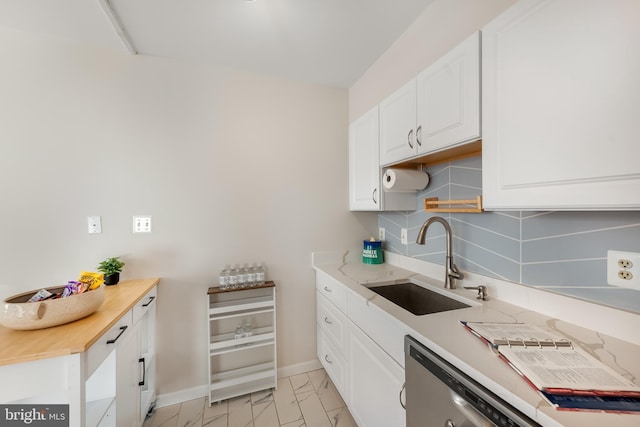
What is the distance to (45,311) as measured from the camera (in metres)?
0.96

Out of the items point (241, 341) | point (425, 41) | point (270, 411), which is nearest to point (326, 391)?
point (270, 411)

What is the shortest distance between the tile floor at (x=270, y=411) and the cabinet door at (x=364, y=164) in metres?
1.41

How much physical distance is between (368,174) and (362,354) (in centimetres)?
118

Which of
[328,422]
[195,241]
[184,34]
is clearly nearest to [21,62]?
[184,34]

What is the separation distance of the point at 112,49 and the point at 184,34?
0.56 metres

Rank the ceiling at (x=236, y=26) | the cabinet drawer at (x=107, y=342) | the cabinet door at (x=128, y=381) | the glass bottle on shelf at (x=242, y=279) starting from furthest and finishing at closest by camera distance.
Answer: the glass bottle on shelf at (x=242, y=279)
the ceiling at (x=236, y=26)
the cabinet door at (x=128, y=381)
the cabinet drawer at (x=107, y=342)

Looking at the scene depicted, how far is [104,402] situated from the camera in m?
1.11

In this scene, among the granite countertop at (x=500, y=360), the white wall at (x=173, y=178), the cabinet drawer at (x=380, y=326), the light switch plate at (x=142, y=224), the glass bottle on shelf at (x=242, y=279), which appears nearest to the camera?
the granite countertop at (x=500, y=360)

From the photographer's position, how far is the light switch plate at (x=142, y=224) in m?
1.65

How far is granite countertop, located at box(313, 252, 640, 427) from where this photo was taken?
1.68ft

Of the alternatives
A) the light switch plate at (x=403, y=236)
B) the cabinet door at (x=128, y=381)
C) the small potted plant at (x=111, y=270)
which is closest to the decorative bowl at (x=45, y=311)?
the cabinet door at (x=128, y=381)

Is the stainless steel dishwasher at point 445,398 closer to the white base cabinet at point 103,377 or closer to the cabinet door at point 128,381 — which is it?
the white base cabinet at point 103,377

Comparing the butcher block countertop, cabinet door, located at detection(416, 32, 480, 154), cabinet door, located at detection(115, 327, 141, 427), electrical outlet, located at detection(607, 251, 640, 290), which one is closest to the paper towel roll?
cabinet door, located at detection(416, 32, 480, 154)

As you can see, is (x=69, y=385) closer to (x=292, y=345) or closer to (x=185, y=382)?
(x=185, y=382)
